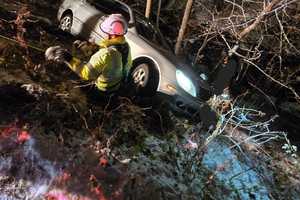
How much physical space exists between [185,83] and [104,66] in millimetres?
Result: 2169

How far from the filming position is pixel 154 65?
712 centimetres

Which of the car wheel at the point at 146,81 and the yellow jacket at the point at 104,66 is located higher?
the yellow jacket at the point at 104,66

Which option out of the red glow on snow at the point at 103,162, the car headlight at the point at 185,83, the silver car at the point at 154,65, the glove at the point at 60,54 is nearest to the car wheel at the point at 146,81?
the silver car at the point at 154,65

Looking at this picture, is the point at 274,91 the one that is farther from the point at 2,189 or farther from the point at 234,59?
the point at 2,189

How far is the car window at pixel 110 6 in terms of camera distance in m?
8.62

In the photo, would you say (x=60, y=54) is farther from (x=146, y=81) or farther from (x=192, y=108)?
(x=192, y=108)

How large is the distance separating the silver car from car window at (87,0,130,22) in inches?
1.1

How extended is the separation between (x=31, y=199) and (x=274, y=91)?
10.6 meters

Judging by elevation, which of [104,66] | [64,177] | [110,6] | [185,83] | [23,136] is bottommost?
[64,177]

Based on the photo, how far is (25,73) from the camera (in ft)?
20.0

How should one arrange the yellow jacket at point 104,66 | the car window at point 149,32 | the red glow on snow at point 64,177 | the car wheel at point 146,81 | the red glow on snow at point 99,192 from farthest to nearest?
the car window at point 149,32, the car wheel at point 146,81, the yellow jacket at point 104,66, the red glow on snow at point 99,192, the red glow on snow at point 64,177

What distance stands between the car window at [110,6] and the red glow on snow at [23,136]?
14.2ft

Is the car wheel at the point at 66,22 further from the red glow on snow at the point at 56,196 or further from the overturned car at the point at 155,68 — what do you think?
the red glow on snow at the point at 56,196

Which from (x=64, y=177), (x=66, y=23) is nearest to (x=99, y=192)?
(x=64, y=177)
